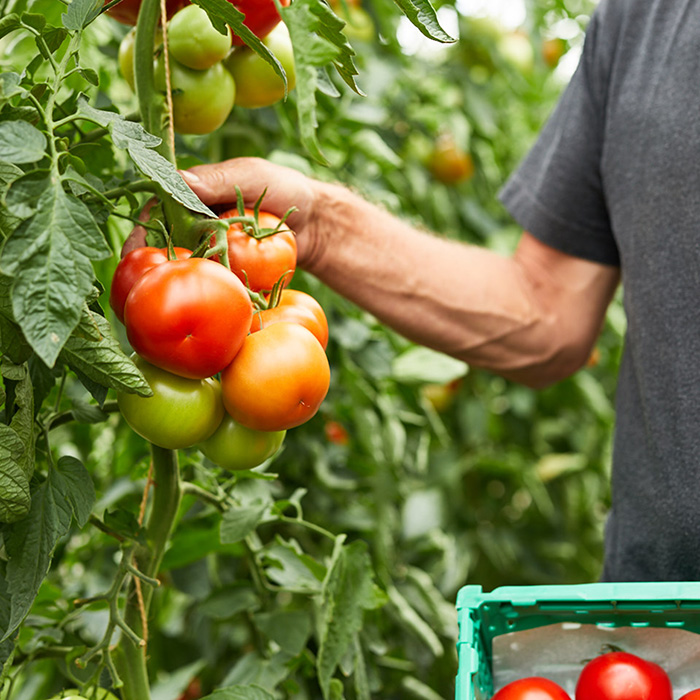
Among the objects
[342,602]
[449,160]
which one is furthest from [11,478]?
[449,160]

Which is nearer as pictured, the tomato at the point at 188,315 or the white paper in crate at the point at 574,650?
the tomato at the point at 188,315

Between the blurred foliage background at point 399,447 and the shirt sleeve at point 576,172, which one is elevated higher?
the shirt sleeve at point 576,172

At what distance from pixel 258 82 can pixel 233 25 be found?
19 centimetres

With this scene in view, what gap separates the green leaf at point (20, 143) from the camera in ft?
1.57

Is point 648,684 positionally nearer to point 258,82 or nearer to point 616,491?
point 616,491

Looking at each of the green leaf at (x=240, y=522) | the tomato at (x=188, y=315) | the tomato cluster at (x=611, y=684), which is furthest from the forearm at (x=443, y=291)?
the tomato cluster at (x=611, y=684)

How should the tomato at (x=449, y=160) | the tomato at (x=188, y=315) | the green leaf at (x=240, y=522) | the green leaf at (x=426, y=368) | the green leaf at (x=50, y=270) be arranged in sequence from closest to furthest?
the green leaf at (x=50, y=270) → the tomato at (x=188, y=315) → the green leaf at (x=240, y=522) → the green leaf at (x=426, y=368) → the tomato at (x=449, y=160)

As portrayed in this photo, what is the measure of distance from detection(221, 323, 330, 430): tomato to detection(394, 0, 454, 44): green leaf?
224mm

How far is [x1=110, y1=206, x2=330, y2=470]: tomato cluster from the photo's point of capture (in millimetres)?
577

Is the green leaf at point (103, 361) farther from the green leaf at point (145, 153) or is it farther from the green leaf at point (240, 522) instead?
the green leaf at point (240, 522)

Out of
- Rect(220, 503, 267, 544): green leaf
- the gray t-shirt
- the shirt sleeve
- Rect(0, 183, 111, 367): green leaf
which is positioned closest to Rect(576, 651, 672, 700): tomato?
the gray t-shirt

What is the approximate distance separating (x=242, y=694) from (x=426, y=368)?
30.3 inches

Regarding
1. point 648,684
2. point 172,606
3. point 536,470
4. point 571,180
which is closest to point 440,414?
point 536,470

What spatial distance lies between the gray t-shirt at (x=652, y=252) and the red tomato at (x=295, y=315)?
1.46ft
